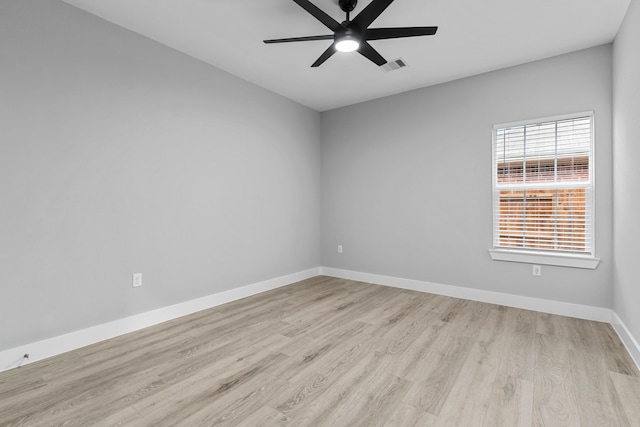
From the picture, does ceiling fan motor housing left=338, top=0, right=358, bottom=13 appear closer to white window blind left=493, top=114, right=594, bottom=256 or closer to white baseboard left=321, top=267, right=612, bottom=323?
white window blind left=493, top=114, right=594, bottom=256

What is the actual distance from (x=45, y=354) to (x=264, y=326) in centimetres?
165

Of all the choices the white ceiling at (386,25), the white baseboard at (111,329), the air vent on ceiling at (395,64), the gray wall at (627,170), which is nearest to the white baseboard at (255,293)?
the white baseboard at (111,329)

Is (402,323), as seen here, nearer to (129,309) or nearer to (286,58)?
(129,309)

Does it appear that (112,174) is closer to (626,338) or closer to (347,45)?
(347,45)

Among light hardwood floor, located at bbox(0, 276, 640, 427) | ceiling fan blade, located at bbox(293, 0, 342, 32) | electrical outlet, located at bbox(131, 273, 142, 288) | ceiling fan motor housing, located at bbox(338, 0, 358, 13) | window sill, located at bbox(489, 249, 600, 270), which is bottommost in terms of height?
light hardwood floor, located at bbox(0, 276, 640, 427)

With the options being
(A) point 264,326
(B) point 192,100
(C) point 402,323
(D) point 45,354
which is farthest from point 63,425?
(B) point 192,100

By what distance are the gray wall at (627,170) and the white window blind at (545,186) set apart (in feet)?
0.89

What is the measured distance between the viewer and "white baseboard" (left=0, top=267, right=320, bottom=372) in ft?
7.07

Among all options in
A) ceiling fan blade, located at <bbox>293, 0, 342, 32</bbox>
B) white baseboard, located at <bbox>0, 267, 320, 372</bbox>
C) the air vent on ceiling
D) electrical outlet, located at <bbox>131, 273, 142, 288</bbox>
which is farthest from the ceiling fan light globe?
white baseboard, located at <bbox>0, 267, 320, 372</bbox>

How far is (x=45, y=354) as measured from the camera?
2266mm

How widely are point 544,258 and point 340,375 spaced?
262 centimetres

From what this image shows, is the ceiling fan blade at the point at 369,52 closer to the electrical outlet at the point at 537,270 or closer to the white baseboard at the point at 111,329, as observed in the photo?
the electrical outlet at the point at 537,270

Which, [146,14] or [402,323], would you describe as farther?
[402,323]

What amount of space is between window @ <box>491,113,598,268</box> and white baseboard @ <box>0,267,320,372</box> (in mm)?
3155
